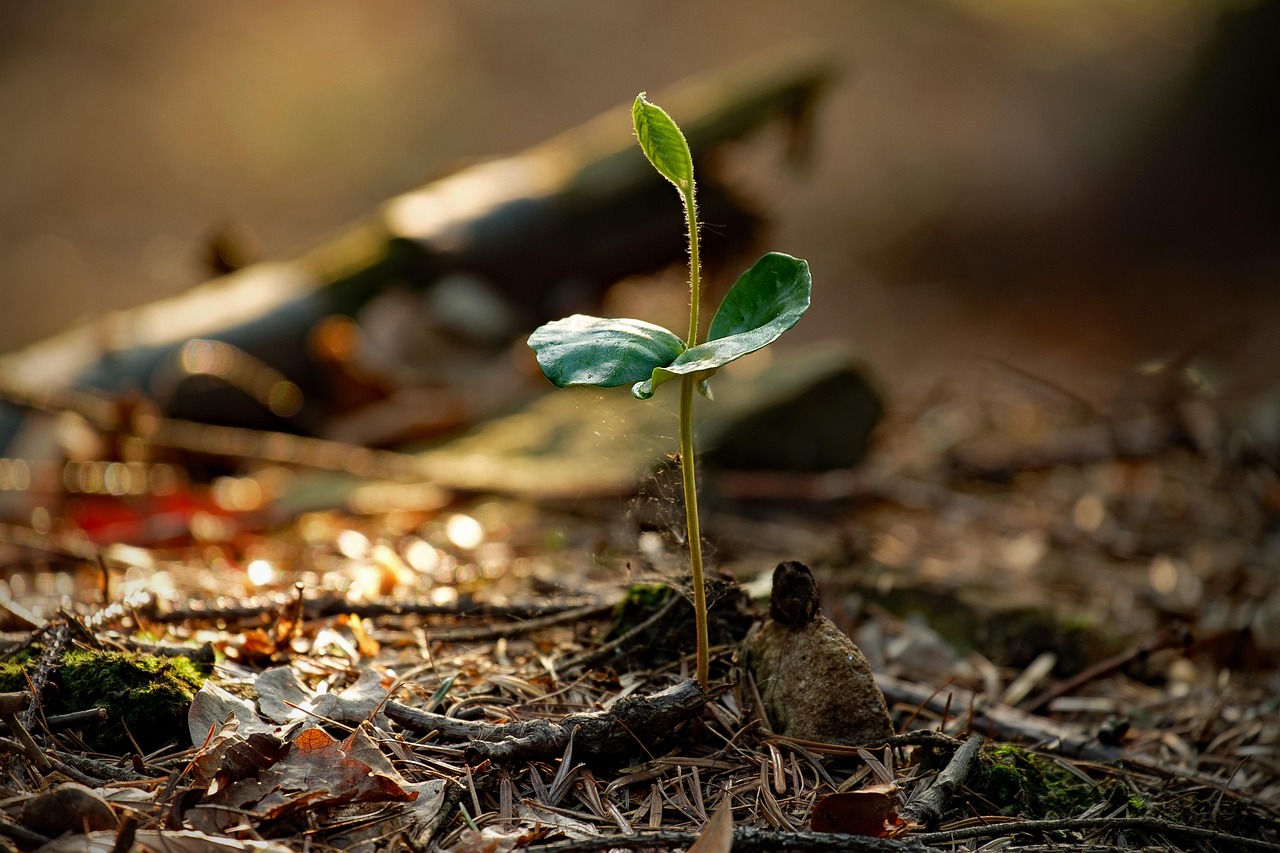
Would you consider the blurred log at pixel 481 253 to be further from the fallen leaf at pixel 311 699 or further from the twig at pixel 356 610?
the fallen leaf at pixel 311 699

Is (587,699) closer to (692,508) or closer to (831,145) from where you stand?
(692,508)

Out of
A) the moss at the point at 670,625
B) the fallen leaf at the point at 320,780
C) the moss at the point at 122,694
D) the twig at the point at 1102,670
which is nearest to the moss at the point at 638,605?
the moss at the point at 670,625

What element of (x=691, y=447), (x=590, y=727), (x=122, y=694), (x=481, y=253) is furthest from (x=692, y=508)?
(x=481, y=253)

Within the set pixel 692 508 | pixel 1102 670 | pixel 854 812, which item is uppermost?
pixel 692 508

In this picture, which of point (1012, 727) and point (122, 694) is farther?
point (1012, 727)

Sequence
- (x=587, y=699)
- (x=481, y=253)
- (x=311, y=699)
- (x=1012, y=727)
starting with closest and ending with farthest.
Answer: (x=311, y=699)
(x=587, y=699)
(x=1012, y=727)
(x=481, y=253)

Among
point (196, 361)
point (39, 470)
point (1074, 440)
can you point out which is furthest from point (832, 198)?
point (39, 470)
